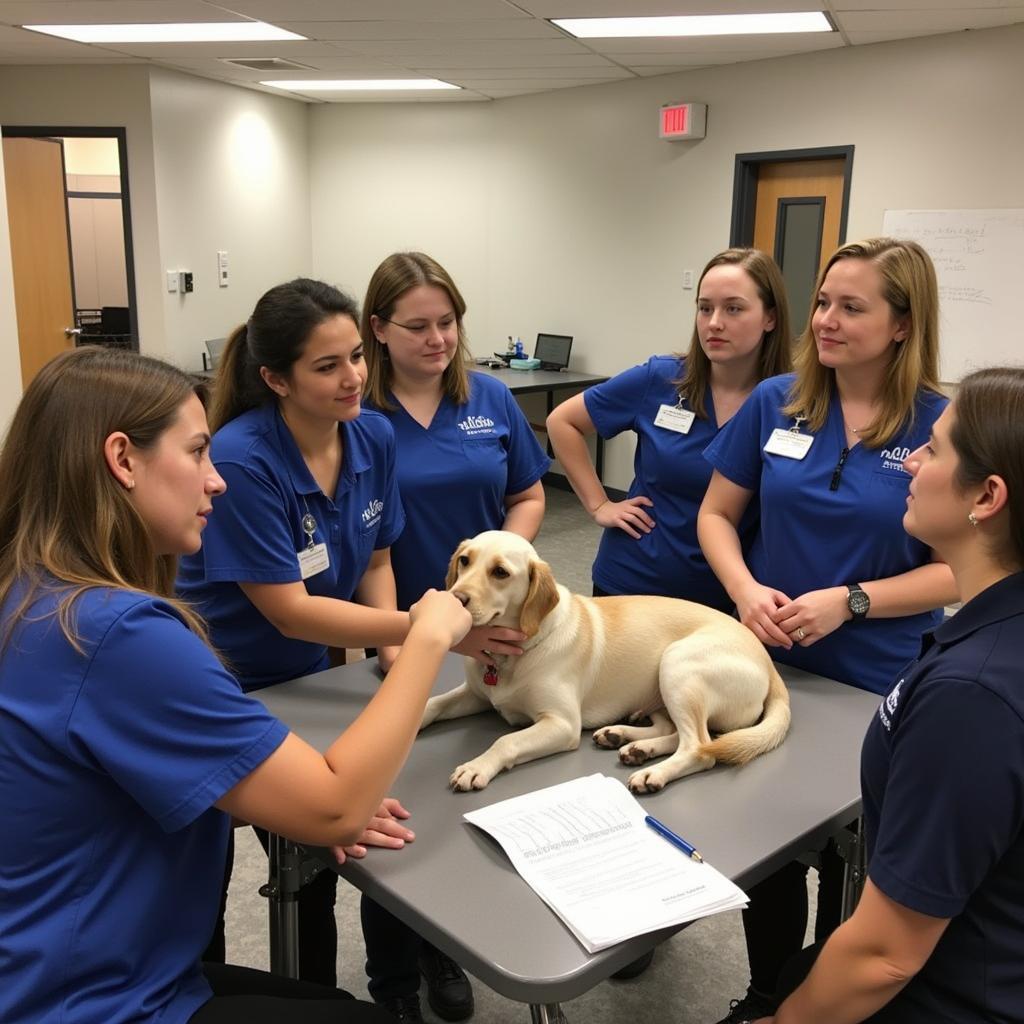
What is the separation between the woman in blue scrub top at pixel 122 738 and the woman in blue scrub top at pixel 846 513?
0.98 meters

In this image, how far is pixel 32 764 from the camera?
1.04 m

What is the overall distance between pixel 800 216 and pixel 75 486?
540cm

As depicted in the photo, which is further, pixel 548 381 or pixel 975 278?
pixel 548 381

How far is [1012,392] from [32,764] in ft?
3.89

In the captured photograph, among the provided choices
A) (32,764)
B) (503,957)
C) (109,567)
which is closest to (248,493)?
(109,567)

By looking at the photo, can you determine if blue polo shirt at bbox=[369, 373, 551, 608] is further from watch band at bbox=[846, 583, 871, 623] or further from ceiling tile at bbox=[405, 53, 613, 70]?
ceiling tile at bbox=[405, 53, 613, 70]

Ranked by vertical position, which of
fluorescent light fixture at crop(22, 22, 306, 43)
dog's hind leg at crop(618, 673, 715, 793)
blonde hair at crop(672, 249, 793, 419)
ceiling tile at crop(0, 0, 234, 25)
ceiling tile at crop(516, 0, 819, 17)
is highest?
fluorescent light fixture at crop(22, 22, 306, 43)

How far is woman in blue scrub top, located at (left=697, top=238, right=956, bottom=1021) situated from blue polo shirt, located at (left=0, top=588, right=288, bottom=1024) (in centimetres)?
117

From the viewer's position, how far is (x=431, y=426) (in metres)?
2.34

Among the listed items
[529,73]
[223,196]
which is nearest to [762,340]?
[529,73]

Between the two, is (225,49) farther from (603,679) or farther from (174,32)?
(603,679)

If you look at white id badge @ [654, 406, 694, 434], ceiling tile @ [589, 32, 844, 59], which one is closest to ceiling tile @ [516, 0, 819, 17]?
ceiling tile @ [589, 32, 844, 59]

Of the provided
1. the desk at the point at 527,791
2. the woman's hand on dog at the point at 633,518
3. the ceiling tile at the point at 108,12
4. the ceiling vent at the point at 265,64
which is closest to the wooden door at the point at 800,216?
the ceiling vent at the point at 265,64

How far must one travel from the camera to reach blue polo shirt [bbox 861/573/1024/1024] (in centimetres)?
99
